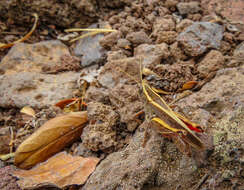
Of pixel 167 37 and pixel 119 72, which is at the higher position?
pixel 167 37

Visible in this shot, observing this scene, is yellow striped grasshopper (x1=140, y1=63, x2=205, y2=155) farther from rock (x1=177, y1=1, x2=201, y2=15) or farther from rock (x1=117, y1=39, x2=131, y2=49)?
rock (x1=177, y1=1, x2=201, y2=15)

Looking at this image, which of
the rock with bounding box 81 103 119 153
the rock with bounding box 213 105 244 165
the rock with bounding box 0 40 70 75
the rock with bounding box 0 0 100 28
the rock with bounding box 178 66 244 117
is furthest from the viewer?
the rock with bounding box 0 0 100 28

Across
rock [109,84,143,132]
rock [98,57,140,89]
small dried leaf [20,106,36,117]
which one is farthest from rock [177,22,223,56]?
small dried leaf [20,106,36,117]

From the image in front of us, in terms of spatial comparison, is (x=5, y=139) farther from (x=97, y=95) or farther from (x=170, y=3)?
(x=170, y=3)

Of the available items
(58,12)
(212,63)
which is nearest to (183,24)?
(212,63)

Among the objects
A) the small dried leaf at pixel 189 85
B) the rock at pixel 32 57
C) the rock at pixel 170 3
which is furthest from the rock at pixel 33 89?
the rock at pixel 170 3

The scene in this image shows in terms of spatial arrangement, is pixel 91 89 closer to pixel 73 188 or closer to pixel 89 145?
pixel 89 145
